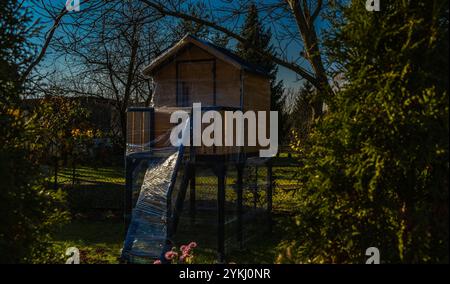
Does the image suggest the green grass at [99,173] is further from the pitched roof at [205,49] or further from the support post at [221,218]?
the support post at [221,218]

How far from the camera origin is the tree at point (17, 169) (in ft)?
15.7

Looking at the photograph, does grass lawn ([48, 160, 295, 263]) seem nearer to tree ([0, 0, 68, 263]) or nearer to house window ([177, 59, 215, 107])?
house window ([177, 59, 215, 107])

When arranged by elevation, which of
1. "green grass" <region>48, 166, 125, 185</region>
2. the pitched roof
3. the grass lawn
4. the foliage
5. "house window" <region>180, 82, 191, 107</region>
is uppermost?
the pitched roof

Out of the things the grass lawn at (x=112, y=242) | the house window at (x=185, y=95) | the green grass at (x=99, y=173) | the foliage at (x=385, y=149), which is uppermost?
the house window at (x=185, y=95)

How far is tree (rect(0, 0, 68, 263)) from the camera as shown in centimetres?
479

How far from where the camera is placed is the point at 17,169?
5.08 meters

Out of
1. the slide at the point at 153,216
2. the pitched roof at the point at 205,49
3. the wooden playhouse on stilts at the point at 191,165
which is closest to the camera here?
the slide at the point at 153,216

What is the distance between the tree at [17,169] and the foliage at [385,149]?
116 inches

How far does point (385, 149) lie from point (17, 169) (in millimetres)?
4066

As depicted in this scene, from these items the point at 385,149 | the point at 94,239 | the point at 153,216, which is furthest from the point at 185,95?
the point at 385,149

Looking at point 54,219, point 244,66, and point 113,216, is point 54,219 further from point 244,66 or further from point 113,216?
point 113,216

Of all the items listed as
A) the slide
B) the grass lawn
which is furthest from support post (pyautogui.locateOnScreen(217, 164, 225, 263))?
the slide

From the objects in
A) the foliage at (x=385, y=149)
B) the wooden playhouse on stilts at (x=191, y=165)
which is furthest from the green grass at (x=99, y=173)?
the foliage at (x=385, y=149)

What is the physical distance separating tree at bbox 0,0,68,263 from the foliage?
2.93 metres
